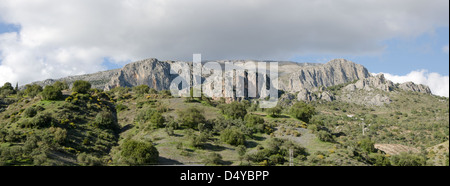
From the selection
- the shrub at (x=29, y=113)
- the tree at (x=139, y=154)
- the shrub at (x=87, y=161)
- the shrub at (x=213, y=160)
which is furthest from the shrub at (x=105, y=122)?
the shrub at (x=213, y=160)

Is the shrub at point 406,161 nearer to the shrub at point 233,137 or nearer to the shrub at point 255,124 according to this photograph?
the shrub at point 255,124

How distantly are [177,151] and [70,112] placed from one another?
102ft

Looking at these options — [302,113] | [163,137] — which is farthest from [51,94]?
[302,113]

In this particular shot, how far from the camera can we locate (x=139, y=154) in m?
33.5

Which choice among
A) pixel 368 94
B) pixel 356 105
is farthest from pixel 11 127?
pixel 368 94

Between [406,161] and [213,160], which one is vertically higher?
[213,160]

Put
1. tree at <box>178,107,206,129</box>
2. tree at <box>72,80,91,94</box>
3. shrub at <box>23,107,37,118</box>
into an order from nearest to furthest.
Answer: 1. tree at <box>178,107,206,129</box>
2. shrub at <box>23,107,37,118</box>
3. tree at <box>72,80,91,94</box>

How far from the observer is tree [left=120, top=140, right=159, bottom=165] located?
33250 millimetres

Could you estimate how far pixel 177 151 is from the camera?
39.6m

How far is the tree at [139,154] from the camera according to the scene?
33.2m

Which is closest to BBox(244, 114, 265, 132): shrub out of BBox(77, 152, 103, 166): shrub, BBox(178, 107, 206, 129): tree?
BBox(178, 107, 206, 129): tree

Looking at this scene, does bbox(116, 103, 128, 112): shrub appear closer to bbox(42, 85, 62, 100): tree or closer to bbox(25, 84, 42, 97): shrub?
bbox(42, 85, 62, 100): tree

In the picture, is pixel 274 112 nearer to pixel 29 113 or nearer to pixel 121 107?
pixel 121 107
